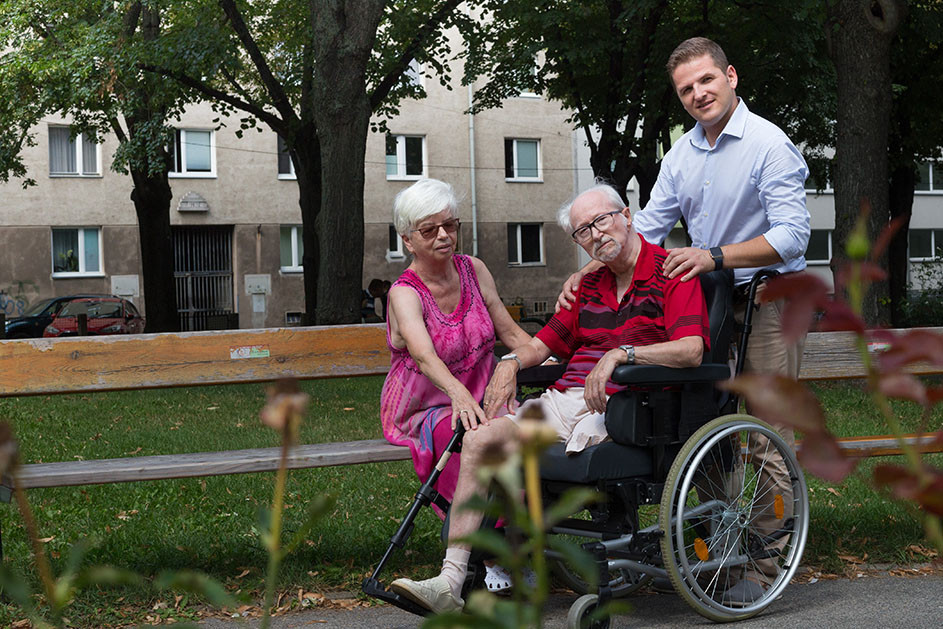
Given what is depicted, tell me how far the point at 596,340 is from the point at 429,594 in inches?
44.0

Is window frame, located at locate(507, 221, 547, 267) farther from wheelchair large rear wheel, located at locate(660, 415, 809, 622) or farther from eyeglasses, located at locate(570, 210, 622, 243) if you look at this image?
eyeglasses, located at locate(570, 210, 622, 243)

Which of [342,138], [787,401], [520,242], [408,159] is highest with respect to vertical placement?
[408,159]

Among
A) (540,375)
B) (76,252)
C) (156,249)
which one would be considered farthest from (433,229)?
(76,252)

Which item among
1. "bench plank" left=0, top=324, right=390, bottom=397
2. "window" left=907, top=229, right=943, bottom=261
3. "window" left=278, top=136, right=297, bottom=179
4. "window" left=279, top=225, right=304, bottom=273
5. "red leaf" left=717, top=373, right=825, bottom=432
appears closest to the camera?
"red leaf" left=717, top=373, right=825, bottom=432

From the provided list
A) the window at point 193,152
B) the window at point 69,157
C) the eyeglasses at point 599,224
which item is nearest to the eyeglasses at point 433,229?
the eyeglasses at point 599,224

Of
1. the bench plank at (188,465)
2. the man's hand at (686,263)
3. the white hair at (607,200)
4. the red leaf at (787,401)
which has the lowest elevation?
the bench plank at (188,465)

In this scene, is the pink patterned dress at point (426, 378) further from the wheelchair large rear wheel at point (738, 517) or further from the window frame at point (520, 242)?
the window frame at point (520, 242)

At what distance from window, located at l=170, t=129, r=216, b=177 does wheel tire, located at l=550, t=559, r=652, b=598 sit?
1263 inches

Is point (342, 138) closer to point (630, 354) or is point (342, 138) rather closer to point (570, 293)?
point (570, 293)

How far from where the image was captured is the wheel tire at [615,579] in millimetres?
4261

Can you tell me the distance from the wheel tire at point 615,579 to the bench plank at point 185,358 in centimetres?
125

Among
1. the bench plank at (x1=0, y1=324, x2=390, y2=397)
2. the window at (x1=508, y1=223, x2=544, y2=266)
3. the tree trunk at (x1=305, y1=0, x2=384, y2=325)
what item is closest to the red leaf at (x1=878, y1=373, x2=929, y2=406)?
the bench plank at (x1=0, y1=324, x2=390, y2=397)

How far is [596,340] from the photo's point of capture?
4.14 metres

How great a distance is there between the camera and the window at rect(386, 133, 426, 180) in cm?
3697
